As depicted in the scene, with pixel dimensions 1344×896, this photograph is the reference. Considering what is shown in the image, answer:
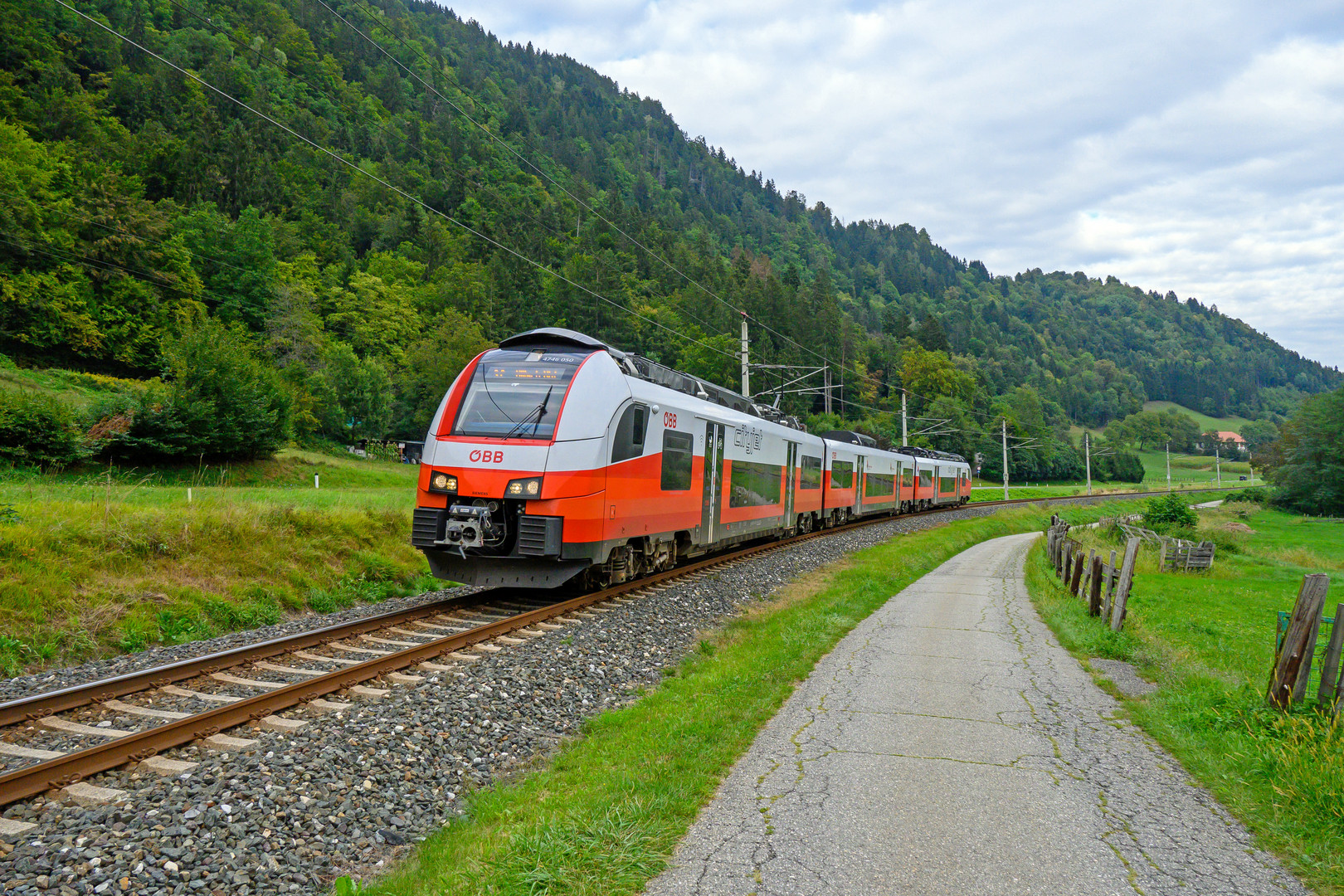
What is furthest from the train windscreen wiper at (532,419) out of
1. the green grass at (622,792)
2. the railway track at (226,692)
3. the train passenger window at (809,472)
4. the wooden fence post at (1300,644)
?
the train passenger window at (809,472)

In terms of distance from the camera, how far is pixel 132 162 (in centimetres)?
7062

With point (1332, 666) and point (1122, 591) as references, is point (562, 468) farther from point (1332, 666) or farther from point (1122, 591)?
point (1122, 591)

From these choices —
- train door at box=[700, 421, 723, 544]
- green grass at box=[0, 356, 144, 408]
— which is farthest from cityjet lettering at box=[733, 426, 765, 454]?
green grass at box=[0, 356, 144, 408]

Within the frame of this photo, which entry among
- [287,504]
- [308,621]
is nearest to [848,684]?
[308,621]

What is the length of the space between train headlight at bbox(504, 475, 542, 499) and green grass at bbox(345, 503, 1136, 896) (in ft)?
9.57

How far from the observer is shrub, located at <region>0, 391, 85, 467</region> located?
66.2ft

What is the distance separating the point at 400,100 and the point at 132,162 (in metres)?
63.2

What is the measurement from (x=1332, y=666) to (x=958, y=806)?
143 inches

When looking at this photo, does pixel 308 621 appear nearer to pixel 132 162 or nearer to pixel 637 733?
pixel 637 733

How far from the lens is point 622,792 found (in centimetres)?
481

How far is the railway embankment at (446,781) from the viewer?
390 cm

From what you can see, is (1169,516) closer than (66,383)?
No

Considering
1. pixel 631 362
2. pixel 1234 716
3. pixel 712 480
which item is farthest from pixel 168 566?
pixel 1234 716

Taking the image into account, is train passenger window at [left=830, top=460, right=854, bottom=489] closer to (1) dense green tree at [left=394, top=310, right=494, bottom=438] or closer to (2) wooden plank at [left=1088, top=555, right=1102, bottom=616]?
(2) wooden plank at [left=1088, top=555, right=1102, bottom=616]
